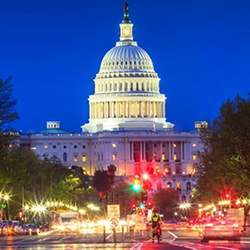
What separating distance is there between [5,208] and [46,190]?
116 feet

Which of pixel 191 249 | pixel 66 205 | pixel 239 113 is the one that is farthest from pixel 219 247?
pixel 66 205

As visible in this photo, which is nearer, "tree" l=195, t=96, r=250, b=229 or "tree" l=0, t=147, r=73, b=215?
"tree" l=195, t=96, r=250, b=229

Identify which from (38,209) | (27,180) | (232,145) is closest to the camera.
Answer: (232,145)

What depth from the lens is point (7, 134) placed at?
328 ft

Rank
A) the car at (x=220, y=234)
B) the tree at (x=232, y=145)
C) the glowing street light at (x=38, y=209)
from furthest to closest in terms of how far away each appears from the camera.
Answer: the glowing street light at (x=38, y=209), the tree at (x=232, y=145), the car at (x=220, y=234)

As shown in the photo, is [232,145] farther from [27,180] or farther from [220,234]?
[27,180]

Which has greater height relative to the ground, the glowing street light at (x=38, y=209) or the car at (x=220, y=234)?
the glowing street light at (x=38, y=209)

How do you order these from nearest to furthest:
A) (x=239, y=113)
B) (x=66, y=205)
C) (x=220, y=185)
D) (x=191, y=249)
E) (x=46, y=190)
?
(x=191, y=249) → (x=239, y=113) → (x=220, y=185) → (x=46, y=190) → (x=66, y=205)

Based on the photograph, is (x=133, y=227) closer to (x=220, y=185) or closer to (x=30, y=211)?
(x=220, y=185)

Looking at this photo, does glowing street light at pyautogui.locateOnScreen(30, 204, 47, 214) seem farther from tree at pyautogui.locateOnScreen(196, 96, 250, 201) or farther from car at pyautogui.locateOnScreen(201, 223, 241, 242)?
car at pyautogui.locateOnScreen(201, 223, 241, 242)

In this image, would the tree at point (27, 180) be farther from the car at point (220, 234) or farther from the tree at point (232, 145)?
the car at point (220, 234)

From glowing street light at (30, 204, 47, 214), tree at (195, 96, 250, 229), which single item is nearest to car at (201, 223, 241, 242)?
tree at (195, 96, 250, 229)

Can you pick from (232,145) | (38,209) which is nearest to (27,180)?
(38,209)

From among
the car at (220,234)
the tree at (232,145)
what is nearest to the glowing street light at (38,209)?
the tree at (232,145)
